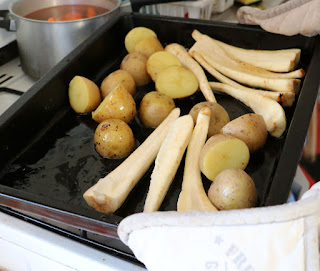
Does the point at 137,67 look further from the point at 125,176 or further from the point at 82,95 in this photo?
the point at 125,176

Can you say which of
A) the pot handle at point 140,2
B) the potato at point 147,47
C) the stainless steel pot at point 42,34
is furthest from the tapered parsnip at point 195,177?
the pot handle at point 140,2

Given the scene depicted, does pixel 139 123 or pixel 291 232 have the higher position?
pixel 291 232

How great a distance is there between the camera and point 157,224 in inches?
22.1

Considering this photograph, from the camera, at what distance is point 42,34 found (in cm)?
115

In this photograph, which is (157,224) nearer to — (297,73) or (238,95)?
(238,95)

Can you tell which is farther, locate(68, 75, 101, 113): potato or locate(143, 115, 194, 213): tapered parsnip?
locate(68, 75, 101, 113): potato

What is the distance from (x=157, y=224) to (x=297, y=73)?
714 mm

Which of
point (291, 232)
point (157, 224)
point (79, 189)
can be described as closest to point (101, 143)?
point (79, 189)

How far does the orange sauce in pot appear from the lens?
49.8 inches

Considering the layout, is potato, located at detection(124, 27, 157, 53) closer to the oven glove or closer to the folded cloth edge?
the oven glove

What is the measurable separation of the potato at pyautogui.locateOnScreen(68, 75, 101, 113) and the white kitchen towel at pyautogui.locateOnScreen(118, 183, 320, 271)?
0.53 m

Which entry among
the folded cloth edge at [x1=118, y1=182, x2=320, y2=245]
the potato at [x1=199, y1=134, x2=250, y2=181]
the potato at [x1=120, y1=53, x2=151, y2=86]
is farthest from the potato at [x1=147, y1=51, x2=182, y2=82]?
the folded cloth edge at [x1=118, y1=182, x2=320, y2=245]

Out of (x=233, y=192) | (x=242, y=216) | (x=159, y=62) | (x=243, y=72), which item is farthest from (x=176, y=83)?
(x=242, y=216)

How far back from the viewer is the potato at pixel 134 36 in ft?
4.12
